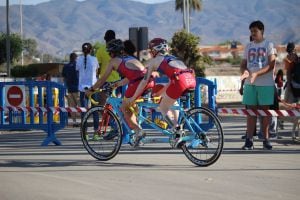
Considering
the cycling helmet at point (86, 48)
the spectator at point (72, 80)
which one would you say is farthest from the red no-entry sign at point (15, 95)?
the spectator at point (72, 80)

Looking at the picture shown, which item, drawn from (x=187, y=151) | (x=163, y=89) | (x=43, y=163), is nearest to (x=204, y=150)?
(x=187, y=151)

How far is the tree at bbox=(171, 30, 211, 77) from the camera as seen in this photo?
56719 millimetres

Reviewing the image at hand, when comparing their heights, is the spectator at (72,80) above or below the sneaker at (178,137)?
above

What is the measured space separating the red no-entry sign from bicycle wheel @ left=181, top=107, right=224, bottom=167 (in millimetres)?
5004

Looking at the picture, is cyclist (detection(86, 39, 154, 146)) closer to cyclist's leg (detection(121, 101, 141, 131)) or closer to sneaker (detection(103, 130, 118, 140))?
cyclist's leg (detection(121, 101, 141, 131))

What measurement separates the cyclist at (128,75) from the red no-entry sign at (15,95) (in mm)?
3363

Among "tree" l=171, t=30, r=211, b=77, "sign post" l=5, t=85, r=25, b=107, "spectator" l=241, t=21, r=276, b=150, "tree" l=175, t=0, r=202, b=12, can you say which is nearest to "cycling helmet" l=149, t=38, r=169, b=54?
"spectator" l=241, t=21, r=276, b=150

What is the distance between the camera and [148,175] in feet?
28.8

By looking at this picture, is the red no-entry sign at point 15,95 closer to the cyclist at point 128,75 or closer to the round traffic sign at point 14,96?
the round traffic sign at point 14,96

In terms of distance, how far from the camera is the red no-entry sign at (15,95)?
45.0ft

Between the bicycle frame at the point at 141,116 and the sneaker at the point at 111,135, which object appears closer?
the bicycle frame at the point at 141,116

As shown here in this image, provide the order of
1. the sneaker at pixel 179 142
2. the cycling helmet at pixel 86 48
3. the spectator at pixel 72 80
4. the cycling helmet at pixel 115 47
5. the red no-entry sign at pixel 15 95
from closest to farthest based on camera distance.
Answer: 1. the sneaker at pixel 179 142
2. the cycling helmet at pixel 115 47
3. the red no-entry sign at pixel 15 95
4. the cycling helmet at pixel 86 48
5. the spectator at pixel 72 80

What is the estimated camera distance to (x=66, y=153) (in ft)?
37.4

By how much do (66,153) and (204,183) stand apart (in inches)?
147
